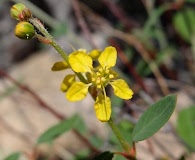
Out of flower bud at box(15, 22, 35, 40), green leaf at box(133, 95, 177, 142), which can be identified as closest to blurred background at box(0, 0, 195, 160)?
green leaf at box(133, 95, 177, 142)

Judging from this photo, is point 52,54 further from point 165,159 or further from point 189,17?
point 165,159

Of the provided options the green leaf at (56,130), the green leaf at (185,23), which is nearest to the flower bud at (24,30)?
the green leaf at (56,130)

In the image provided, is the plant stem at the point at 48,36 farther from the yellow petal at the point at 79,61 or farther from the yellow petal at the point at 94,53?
the yellow petal at the point at 94,53

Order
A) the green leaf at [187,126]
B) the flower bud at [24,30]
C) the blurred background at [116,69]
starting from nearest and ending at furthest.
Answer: the flower bud at [24,30] < the green leaf at [187,126] < the blurred background at [116,69]

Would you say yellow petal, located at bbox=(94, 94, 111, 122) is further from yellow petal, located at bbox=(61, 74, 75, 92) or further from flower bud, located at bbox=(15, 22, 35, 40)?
flower bud, located at bbox=(15, 22, 35, 40)

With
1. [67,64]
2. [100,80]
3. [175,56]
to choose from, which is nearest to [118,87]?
[100,80]

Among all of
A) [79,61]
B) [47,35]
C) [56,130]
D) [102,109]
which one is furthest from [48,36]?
[56,130]

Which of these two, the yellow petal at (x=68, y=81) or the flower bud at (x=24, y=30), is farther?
the yellow petal at (x=68, y=81)
